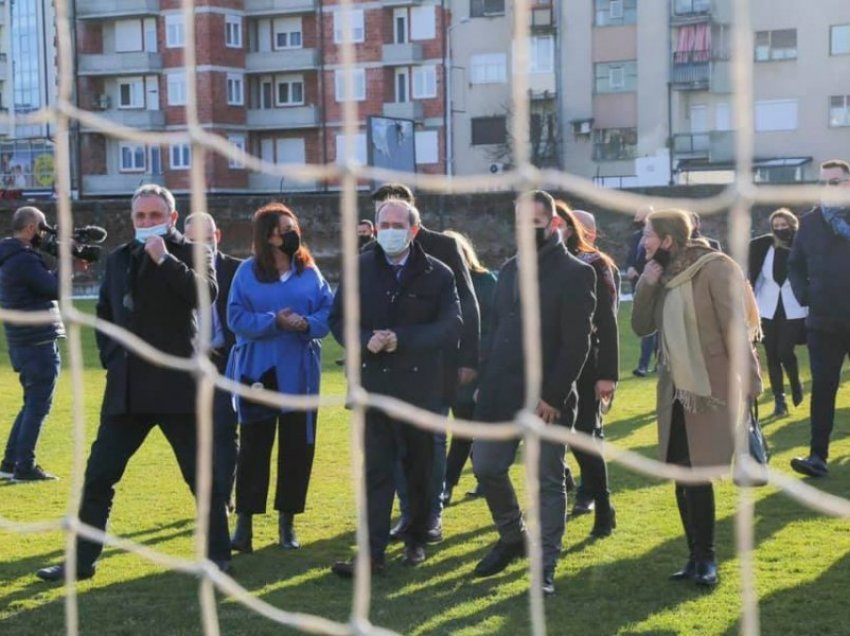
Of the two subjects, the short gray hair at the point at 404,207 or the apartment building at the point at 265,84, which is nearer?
the short gray hair at the point at 404,207

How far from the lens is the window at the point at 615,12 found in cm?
3325

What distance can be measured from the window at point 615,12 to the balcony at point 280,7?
8646 mm

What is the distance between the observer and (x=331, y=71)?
149 ft

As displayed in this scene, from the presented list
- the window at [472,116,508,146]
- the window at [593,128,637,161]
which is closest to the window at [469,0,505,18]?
the window at [472,116,508,146]

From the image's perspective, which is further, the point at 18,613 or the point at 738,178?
the point at 18,613

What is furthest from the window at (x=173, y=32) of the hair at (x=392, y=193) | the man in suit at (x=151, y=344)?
the man in suit at (x=151, y=344)

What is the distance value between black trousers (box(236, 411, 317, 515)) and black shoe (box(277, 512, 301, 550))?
0.21 ft

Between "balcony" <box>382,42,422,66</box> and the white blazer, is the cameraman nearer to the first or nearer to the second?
the white blazer

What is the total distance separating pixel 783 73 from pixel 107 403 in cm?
2987

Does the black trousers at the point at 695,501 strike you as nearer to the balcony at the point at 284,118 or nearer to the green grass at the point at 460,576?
the green grass at the point at 460,576

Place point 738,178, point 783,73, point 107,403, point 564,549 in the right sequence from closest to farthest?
point 738,178 < point 107,403 < point 564,549 < point 783,73

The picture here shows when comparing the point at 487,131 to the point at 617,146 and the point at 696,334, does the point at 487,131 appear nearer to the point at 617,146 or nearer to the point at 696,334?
the point at 617,146

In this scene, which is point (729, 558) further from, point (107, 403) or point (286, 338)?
point (107, 403)

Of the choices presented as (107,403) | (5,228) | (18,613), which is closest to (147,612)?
(18,613)
